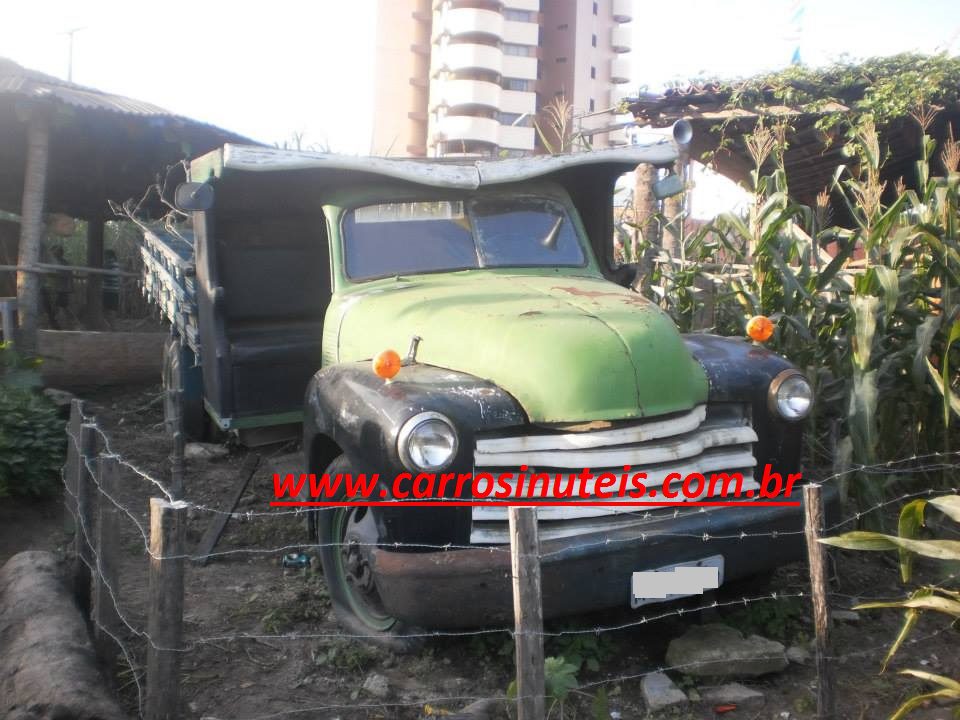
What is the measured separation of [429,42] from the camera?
147 ft

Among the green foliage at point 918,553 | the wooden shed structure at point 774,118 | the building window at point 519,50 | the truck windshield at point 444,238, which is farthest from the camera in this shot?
the building window at point 519,50

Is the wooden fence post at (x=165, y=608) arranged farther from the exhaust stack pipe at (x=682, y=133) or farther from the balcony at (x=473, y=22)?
the balcony at (x=473, y=22)

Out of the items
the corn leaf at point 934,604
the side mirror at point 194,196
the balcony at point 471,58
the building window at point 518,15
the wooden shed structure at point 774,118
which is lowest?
the corn leaf at point 934,604

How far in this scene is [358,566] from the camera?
12.4 feet

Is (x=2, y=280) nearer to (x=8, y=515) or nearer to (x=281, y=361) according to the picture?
(x=8, y=515)

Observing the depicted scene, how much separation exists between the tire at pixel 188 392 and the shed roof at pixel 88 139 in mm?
3383

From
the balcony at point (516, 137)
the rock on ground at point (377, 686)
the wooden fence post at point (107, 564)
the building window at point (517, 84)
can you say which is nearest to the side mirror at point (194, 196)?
the wooden fence post at point (107, 564)

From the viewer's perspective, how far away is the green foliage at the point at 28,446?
19.0 feet

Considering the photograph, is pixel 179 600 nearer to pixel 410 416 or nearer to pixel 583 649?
pixel 410 416

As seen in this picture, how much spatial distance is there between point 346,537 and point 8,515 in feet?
10.7

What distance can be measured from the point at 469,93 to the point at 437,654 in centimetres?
4078

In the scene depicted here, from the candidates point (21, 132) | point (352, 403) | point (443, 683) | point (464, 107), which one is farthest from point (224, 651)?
point (464, 107)

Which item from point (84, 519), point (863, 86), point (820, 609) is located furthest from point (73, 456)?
point (863, 86)

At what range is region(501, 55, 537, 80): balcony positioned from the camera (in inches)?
1699
